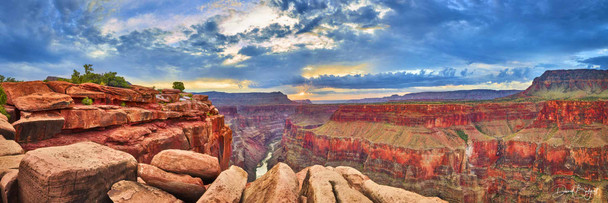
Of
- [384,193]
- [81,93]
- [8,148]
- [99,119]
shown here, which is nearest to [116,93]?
[81,93]

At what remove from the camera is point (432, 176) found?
4975 cm

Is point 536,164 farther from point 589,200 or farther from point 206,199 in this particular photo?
point 206,199

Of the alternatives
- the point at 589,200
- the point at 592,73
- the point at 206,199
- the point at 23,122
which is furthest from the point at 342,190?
the point at 592,73

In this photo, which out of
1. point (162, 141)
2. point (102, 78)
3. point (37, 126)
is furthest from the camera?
point (102, 78)

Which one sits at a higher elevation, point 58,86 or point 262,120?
point 58,86

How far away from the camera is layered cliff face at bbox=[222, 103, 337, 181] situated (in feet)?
329

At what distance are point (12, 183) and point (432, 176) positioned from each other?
57501mm

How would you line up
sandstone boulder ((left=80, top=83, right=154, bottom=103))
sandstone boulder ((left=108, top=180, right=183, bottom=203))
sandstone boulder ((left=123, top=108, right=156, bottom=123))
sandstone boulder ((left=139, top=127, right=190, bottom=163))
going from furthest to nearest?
sandstone boulder ((left=123, top=108, right=156, bottom=123)), sandstone boulder ((left=80, top=83, right=154, bottom=103)), sandstone boulder ((left=139, top=127, right=190, bottom=163)), sandstone boulder ((left=108, top=180, right=183, bottom=203))

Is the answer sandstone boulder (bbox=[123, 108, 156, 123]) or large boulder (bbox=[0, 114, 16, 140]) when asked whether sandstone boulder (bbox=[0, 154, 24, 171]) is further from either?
sandstone boulder (bbox=[123, 108, 156, 123])

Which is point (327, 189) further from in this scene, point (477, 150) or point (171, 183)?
point (477, 150)

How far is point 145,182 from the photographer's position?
7008 millimetres

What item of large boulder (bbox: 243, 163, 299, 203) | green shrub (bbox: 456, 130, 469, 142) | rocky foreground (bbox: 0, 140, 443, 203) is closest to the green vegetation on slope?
rocky foreground (bbox: 0, 140, 443, 203)

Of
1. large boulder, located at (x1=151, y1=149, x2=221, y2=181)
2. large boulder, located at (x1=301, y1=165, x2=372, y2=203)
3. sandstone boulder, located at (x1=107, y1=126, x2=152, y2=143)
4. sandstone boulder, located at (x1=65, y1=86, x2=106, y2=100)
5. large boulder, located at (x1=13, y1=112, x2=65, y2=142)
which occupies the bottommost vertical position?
large boulder, located at (x1=301, y1=165, x2=372, y2=203)

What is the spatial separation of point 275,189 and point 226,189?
4.58 ft
